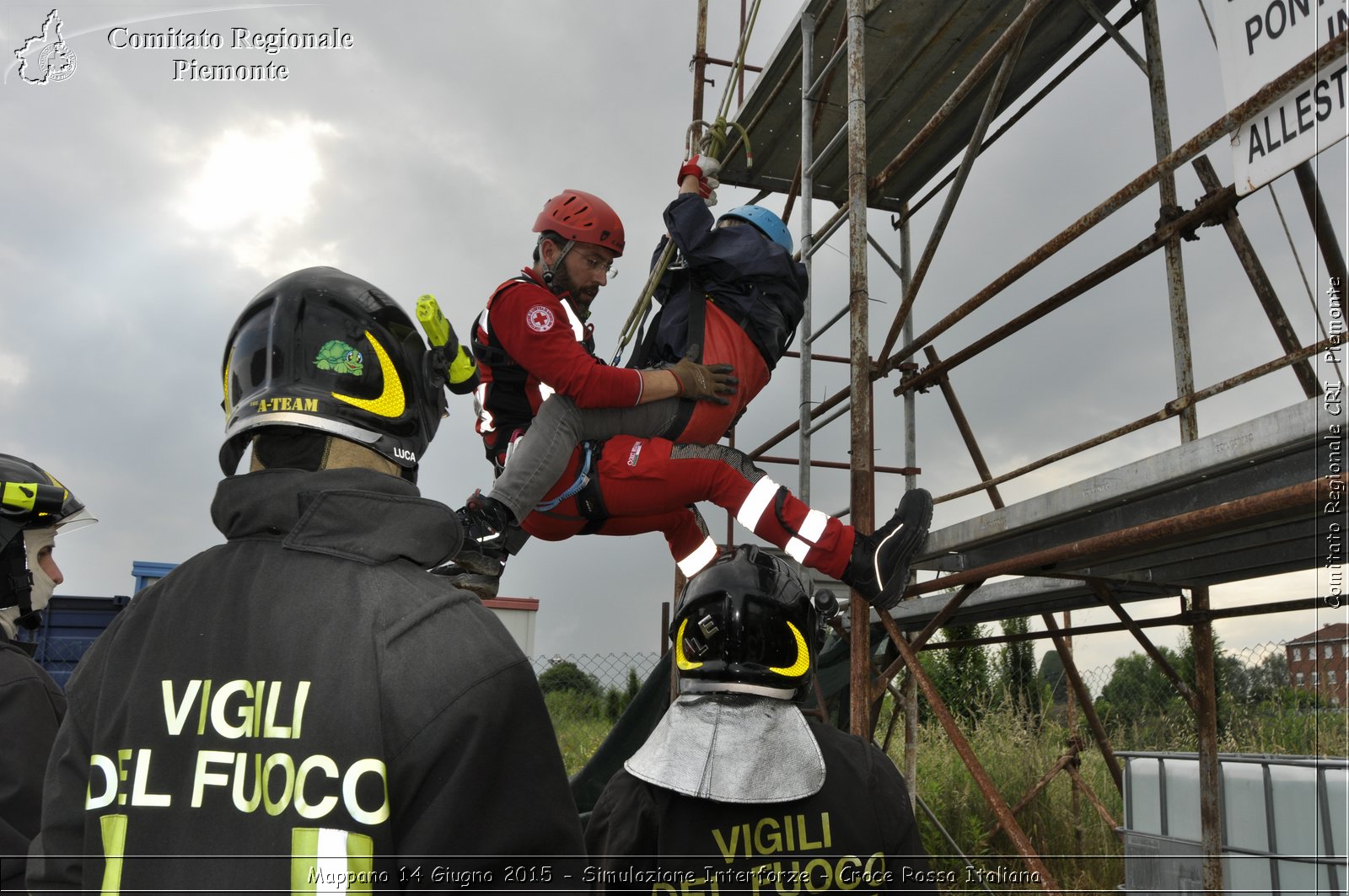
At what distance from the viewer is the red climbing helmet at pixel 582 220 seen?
12.8ft

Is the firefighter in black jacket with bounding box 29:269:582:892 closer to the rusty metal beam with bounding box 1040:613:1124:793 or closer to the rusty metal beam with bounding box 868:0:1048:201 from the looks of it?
the rusty metal beam with bounding box 868:0:1048:201

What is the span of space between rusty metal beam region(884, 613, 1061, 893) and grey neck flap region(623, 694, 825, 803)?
58.6 inches

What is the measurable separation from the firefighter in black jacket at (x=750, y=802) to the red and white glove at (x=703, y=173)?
2206mm

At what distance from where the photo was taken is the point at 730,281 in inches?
154

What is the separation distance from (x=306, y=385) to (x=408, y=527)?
355 millimetres

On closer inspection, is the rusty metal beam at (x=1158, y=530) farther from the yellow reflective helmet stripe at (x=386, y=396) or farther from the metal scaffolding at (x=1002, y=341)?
the yellow reflective helmet stripe at (x=386, y=396)

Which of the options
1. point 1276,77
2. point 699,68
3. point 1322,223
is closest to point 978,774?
Answer: point 1322,223

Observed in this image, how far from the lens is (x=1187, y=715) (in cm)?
1064

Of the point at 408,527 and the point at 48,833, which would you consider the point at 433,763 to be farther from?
the point at 48,833

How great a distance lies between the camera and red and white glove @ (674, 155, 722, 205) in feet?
13.4

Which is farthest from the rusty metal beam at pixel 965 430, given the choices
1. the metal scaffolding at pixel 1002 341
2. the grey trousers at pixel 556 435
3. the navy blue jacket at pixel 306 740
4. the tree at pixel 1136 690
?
the tree at pixel 1136 690

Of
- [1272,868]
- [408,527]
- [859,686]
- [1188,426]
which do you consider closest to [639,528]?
[859,686]

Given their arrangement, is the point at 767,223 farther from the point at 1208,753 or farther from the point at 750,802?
the point at 1208,753

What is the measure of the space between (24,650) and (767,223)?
304 centimetres
